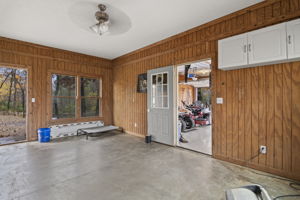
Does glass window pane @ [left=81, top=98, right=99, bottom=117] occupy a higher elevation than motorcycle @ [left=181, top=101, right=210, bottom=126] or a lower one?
higher

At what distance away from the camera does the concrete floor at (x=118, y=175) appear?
6.93 ft

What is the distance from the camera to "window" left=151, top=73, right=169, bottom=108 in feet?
14.7

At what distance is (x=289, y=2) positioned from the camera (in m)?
2.49

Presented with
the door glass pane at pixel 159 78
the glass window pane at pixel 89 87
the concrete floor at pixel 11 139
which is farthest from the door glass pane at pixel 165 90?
the concrete floor at pixel 11 139

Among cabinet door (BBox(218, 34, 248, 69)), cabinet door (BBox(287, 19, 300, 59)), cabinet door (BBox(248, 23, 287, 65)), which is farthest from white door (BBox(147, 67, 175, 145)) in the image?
cabinet door (BBox(287, 19, 300, 59))

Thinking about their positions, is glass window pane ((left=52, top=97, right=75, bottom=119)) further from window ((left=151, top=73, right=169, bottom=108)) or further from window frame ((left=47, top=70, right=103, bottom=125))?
window ((left=151, top=73, right=169, bottom=108))

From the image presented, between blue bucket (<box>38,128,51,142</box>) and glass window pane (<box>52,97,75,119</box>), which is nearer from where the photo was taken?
blue bucket (<box>38,128,51,142</box>)

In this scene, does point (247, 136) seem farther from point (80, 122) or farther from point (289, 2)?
point (80, 122)

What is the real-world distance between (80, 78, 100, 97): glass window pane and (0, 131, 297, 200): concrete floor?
2.66 meters

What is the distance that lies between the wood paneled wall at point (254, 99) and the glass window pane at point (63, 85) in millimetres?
4218

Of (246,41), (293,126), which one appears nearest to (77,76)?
(246,41)

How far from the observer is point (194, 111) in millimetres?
7305

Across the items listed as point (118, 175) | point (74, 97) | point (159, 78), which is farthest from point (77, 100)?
point (118, 175)

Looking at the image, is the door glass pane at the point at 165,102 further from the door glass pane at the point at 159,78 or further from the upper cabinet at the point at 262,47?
the upper cabinet at the point at 262,47
